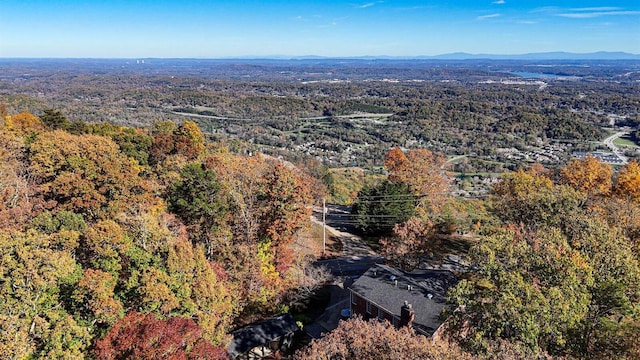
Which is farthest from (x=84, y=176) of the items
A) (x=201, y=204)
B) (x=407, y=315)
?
(x=407, y=315)

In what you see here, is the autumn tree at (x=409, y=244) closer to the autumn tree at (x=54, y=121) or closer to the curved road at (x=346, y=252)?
the curved road at (x=346, y=252)

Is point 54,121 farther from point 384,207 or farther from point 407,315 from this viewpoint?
point 407,315

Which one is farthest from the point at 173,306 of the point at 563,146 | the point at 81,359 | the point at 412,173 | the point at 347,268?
the point at 563,146

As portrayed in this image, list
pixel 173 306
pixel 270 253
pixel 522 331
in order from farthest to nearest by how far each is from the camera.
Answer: pixel 270 253 → pixel 173 306 → pixel 522 331

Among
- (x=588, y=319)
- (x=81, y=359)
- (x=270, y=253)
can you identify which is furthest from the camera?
(x=270, y=253)

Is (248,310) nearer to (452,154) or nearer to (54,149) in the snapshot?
(54,149)

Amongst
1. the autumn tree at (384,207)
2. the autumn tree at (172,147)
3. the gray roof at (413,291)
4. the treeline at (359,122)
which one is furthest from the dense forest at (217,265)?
the treeline at (359,122)

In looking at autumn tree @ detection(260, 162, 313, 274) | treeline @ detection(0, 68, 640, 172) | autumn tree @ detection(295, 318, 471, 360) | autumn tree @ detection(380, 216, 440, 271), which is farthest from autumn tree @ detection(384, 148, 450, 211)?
treeline @ detection(0, 68, 640, 172)

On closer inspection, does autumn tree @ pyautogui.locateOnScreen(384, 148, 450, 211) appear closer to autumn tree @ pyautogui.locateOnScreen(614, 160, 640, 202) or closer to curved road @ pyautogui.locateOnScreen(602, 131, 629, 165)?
autumn tree @ pyautogui.locateOnScreen(614, 160, 640, 202)
